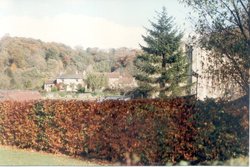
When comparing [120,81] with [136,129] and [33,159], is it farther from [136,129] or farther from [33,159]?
[136,129]

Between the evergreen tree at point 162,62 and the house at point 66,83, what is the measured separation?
302 inches

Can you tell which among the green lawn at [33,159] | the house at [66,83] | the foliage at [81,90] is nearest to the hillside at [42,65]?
the house at [66,83]

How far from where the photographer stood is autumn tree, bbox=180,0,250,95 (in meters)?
8.85

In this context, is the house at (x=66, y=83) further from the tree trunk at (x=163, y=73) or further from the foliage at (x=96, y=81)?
the tree trunk at (x=163, y=73)

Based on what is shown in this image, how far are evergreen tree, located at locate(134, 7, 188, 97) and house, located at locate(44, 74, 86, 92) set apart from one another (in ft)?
25.2

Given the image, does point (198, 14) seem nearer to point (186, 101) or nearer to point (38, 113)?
point (186, 101)

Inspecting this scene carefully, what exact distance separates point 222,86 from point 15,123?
278 inches

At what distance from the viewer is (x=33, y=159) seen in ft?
31.0

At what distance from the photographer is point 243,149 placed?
7.06m

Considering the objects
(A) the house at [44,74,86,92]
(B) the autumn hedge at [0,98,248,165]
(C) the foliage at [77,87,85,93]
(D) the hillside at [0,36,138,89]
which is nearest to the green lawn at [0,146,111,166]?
(B) the autumn hedge at [0,98,248,165]

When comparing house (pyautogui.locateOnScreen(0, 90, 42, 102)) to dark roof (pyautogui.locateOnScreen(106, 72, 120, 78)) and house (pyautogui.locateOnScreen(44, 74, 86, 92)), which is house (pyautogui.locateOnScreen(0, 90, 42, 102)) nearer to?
house (pyautogui.locateOnScreen(44, 74, 86, 92))

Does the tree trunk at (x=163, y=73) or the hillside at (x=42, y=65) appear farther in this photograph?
the hillside at (x=42, y=65)

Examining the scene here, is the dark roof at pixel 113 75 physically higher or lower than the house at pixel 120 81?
higher

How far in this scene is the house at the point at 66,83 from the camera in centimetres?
3431
